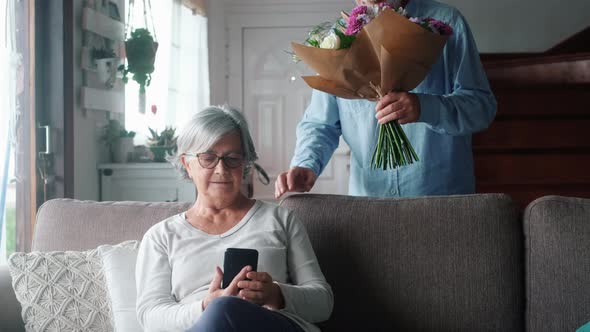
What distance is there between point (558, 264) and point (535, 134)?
2.55m

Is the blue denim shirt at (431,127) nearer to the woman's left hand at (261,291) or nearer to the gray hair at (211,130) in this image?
the gray hair at (211,130)

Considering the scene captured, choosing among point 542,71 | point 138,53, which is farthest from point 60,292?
point 542,71

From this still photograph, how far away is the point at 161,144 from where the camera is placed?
4445 mm

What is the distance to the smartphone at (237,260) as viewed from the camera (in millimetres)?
1778

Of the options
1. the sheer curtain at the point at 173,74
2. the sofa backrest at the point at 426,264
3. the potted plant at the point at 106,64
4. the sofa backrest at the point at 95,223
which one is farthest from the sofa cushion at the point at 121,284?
the sheer curtain at the point at 173,74

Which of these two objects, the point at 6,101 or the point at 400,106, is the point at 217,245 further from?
the point at 6,101

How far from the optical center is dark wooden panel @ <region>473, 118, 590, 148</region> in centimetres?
445

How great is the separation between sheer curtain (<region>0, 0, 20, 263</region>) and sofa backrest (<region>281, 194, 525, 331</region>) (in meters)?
1.71

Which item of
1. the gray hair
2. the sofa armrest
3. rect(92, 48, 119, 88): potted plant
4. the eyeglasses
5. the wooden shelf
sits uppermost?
rect(92, 48, 119, 88): potted plant

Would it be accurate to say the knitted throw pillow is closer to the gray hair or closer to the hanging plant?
the gray hair

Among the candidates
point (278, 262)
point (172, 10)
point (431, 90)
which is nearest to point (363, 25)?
point (431, 90)

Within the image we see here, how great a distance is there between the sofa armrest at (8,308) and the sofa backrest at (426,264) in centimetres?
89

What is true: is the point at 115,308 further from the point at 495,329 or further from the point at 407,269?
the point at 495,329

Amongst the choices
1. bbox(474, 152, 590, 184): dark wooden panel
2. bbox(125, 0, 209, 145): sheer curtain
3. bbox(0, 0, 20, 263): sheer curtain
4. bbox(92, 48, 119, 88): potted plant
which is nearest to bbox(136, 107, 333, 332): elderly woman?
bbox(0, 0, 20, 263): sheer curtain
